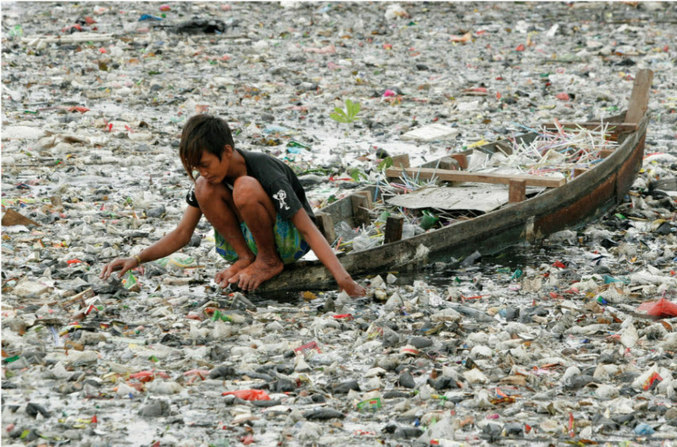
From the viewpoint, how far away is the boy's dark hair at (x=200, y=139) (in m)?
4.48

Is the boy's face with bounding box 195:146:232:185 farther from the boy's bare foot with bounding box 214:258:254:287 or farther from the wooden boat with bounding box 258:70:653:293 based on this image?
the wooden boat with bounding box 258:70:653:293

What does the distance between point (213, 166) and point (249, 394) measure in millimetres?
1287

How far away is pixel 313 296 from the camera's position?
511 cm

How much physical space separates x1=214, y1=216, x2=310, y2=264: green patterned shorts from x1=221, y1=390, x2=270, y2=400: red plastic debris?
1.22 meters

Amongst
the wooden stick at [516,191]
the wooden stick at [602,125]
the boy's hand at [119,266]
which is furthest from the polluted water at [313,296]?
the wooden stick at [602,125]

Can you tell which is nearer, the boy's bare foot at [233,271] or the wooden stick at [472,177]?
the boy's bare foot at [233,271]

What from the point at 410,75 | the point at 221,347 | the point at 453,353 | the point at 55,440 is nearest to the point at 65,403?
the point at 55,440

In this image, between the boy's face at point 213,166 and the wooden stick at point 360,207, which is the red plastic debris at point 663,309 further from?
the boy's face at point 213,166

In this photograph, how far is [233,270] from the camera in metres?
5.07

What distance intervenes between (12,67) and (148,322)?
8.57 m

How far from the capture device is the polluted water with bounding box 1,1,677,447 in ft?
12.0

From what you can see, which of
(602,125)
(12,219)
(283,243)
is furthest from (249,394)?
(602,125)

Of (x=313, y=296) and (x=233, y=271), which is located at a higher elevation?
(x=233, y=271)

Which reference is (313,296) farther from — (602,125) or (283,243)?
(602,125)
